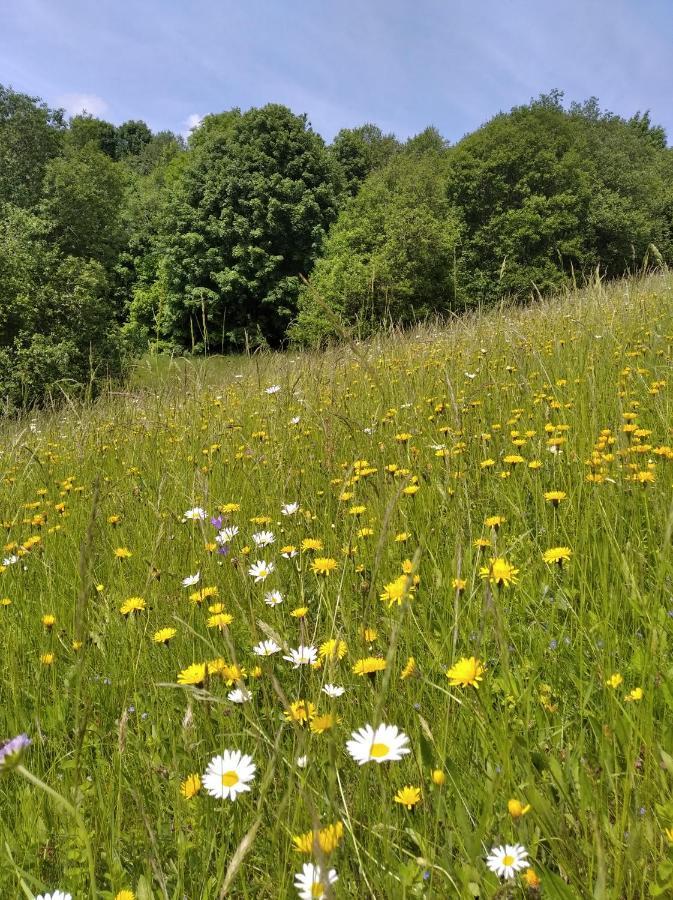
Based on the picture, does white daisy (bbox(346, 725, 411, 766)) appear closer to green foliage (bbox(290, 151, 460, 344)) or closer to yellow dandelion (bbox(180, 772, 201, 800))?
yellow dandelion (bbox(180, 772, 201, 800))

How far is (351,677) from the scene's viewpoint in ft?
4.06

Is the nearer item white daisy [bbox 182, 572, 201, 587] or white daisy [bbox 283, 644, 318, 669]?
white daisy [bbox 283, 644, 318, 669]

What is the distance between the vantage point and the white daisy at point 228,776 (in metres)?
0.84

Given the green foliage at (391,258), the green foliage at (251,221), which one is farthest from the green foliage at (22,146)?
the green foliage at (391,258)

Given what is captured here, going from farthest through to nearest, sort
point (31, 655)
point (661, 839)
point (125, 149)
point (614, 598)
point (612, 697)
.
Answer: point (125, 149) < point (31, 655) < point (614, 598) < point (612, 697) < point (661, 839)

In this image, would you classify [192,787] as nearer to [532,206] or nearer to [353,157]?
[532,206]

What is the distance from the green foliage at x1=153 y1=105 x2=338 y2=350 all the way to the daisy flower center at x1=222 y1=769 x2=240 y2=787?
2375 centimetres

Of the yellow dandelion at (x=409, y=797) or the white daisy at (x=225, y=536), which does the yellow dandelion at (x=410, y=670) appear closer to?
the yellow dandelion at (x=409, y=797)

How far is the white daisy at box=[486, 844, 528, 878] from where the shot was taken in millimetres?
713

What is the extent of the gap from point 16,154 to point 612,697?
3124cm

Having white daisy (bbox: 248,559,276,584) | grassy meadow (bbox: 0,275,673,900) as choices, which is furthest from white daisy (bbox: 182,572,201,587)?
white daisy (bbox: 248,559,276,584)

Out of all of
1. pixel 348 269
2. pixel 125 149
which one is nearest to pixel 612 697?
pixel 348 269

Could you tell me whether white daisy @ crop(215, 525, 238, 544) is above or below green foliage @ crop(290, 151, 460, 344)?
below

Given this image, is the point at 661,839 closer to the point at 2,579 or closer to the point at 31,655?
the point at 31,655
